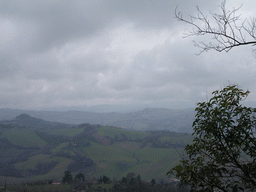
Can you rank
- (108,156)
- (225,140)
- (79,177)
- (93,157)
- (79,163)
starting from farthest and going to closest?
(93,157)
(108,156)
(79,163)
(79,177)
(225,140)

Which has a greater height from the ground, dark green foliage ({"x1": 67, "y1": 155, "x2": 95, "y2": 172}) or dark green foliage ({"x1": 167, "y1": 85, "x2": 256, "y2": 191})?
dark green foliage ({"x1": 167, "y1": 85, "x2": 256, "y2": 191})

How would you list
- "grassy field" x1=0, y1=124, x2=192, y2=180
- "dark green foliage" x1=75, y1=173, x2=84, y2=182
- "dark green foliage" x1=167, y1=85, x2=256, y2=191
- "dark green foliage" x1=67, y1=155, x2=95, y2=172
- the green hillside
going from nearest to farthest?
"dark green foliage" x1=167, y1=85, x2=256, y2=191, "dark green foliage" x1=75, y1=173, x2=84, y2=182, "grassy field" x1=0, y1=124, x2=192, y2=180, the green hillside, "dark green foliage" x1=67, y1=155, x2=95, y2=172

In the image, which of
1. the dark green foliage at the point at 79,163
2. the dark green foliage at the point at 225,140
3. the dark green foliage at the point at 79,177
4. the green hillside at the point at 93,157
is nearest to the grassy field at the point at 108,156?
the green hillside at the point at 93,157

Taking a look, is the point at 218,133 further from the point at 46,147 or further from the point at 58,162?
the point at 46,147

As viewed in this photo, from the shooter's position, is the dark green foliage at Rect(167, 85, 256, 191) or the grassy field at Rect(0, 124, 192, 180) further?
the grassy field at Rect(0, 124, 192, 180)

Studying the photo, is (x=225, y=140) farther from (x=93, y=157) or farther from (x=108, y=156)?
(x=93, y=157)

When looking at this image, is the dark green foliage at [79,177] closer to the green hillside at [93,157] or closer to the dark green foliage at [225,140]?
the green hillside at [93,157]

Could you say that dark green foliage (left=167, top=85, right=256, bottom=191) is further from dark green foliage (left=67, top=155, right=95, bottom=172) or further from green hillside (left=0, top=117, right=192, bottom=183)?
dark green foliage (left=67, top=155, right=95, bottom=172)

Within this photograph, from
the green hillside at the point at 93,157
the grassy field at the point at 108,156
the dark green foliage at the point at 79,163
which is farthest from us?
the dark green foliage at the point at 79,163

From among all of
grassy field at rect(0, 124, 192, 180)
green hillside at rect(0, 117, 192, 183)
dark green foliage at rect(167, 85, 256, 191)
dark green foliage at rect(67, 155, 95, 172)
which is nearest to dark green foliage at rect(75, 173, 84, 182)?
grassy field at rect(0, 124, 192, 180)

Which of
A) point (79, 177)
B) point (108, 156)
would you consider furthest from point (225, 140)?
point (108, 156)

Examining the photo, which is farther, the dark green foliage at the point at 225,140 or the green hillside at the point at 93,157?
the green hillside at the point at 93,157

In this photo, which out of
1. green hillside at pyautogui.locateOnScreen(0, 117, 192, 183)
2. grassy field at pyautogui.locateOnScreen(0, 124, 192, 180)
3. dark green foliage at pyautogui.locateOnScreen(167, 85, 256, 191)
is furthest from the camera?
green hillside at pyautogui.locateOnScreen(0, 117, 192, 183)

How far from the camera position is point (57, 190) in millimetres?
94125
